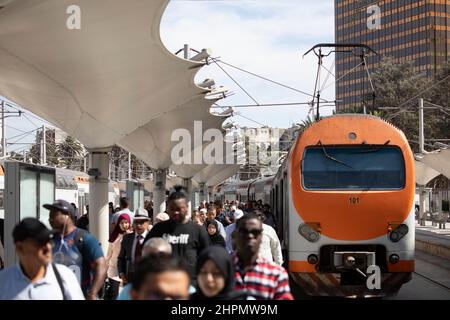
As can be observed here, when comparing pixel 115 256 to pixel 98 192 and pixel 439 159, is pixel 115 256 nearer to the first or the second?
pixel 98 192

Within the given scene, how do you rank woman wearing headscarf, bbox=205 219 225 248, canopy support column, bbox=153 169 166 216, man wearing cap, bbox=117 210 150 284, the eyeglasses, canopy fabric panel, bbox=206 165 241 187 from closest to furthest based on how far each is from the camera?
1. the eyeglasses
2. man wearing cap, bbox=117 210 150 284
3. woman wearing headscarf, bbox=205 219 225 248
4. canopy support column, bbox=153 169 166 216
5. canopy fabric panel, bbox=206 165 241 187

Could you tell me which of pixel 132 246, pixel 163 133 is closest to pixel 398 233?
pixel 132 246

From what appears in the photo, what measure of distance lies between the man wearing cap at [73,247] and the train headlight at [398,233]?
5.82 meters

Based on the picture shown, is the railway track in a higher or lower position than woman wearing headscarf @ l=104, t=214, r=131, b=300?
lower

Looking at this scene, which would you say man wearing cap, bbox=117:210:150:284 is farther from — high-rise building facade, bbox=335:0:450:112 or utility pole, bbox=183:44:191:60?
high-rise building facade, bbox=335:0:450:112

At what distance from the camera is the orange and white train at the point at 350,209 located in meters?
10.6

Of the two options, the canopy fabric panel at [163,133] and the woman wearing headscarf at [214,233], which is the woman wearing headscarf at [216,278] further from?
the canopy fabric panel at [163,133]

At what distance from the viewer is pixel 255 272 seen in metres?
4.40

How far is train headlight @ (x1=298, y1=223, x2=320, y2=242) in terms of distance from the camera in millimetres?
10703

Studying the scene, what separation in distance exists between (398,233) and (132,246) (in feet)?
14.5

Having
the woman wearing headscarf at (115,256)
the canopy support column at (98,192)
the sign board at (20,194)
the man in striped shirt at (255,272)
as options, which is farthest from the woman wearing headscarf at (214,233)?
the canopy support column at (98,192)

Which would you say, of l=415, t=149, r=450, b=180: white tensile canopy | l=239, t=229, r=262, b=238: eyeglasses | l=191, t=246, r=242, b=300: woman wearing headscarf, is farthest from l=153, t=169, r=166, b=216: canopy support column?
l=191, t=246, r=242, b=300: woman wearing headscarf

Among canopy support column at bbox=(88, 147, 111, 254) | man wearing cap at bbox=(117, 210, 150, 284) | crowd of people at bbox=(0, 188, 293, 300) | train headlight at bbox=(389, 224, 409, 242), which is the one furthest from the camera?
canopy support column at bbox=(88, 147, 111, 254)

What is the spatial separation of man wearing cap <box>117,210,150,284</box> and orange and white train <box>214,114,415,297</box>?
11.0 feet
